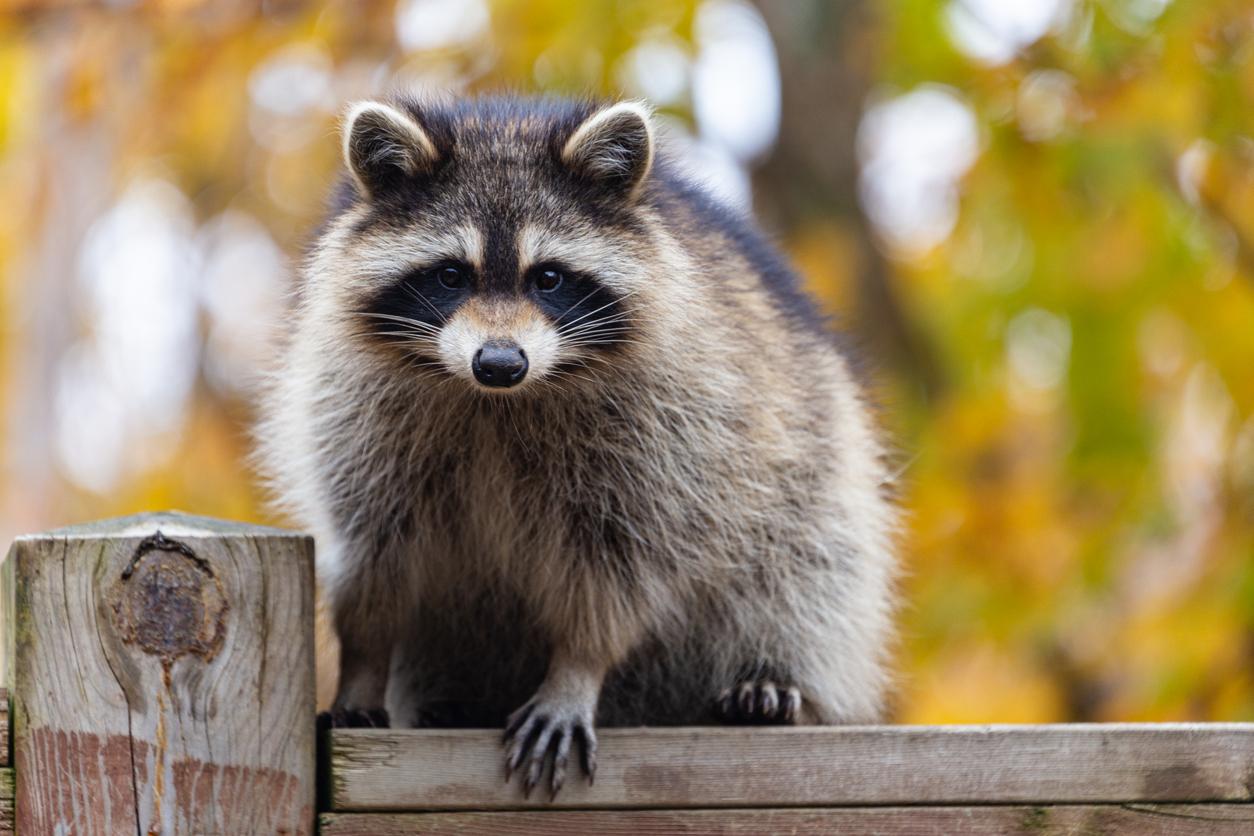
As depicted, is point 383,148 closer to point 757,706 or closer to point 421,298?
point 421,298

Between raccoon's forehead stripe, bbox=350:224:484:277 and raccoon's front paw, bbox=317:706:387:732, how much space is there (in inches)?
34.0

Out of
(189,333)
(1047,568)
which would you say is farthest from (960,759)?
(189,333)

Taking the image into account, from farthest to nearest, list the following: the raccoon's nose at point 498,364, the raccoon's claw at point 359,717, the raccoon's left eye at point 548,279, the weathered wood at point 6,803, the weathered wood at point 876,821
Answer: the raccoon's left eye at point 548,279, the raccoon's claw at point 359,717, the raccoon's nose at point 498,364, the weathered wood at point 876,821, the weathered wood at point 6,803

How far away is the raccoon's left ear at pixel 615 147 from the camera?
10.2ft

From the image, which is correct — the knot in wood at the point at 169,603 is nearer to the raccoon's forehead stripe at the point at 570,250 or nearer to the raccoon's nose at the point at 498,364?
the raccoon's nose at the point at 498,364

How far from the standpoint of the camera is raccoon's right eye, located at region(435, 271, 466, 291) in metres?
3.00

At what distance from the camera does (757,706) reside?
128 inches

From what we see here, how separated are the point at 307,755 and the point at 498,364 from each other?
0.82 meters

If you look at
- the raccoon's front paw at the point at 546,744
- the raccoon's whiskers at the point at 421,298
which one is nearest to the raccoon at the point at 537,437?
the raccoon's whiskers at the point at 421,298

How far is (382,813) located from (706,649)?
1262 mm

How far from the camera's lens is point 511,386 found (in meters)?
2.82

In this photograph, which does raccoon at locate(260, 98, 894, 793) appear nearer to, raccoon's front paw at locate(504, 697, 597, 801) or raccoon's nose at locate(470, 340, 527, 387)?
raccoon's nose at locate(470, 340, 527, 387)

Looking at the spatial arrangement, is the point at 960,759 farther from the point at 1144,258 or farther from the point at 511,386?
the point at 1144,258

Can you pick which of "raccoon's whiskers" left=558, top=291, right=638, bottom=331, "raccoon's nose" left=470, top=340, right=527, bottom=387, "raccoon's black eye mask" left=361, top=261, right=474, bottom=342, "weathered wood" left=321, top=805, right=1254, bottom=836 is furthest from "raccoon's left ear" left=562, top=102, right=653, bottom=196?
"weathered wood" left=321, top=805, right=1254, bottom=836
